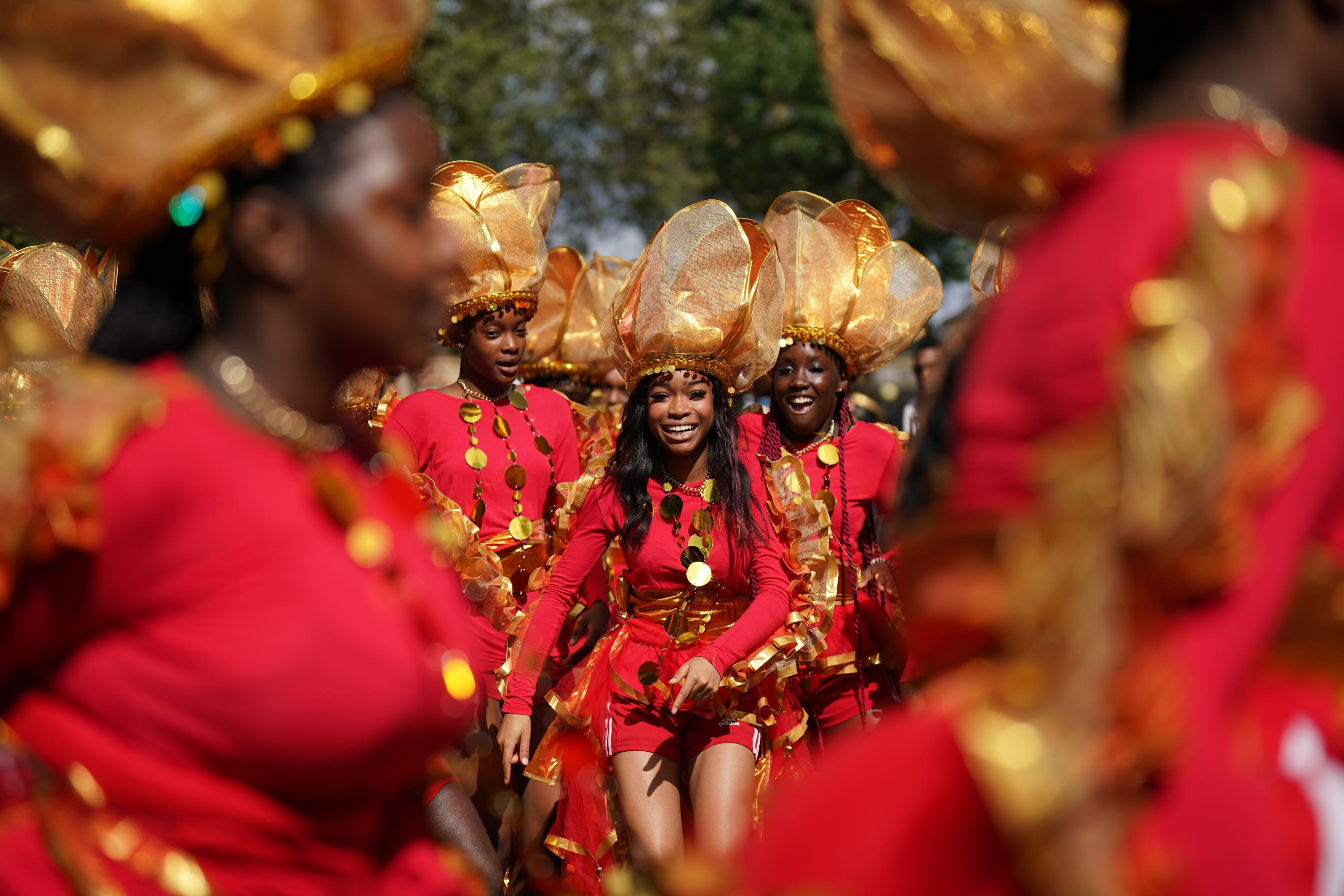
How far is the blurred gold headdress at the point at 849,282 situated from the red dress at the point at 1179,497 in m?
5.63

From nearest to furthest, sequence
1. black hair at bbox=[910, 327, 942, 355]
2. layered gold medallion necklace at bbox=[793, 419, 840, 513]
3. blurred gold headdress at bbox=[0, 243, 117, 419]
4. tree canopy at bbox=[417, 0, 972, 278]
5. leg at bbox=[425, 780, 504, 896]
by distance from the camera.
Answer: leg at bbox=[425, 780, 504, 896]
blurred gold headdress at bbox=[0, 243, 117, 419]
layered gold medallion necklace at bbox=[793, 419, 840, 513]
black hair at bbox=[910, 327, 942, 355]
tree canopy at bbox=[417, 0, 972, 278]

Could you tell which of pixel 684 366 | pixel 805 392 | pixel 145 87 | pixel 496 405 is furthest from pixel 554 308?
pixel 145 87

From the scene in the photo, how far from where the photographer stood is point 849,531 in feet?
21.3

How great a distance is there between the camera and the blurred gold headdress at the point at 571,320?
958 cm

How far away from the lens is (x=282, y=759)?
5.54 feet

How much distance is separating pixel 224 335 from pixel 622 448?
4.26m

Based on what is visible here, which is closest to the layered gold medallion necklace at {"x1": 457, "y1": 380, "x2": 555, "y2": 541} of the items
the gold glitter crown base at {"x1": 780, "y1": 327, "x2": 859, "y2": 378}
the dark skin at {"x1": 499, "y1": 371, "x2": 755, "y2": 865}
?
the gold glitter crown base at {"x1": 780, "y1": 327, "x2": 859, "y2": 378}

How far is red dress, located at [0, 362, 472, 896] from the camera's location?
1.66 meters

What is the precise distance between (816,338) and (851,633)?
1585 millimetres

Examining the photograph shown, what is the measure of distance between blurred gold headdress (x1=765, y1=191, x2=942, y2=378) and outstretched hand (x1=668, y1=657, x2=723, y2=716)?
228 centimetres

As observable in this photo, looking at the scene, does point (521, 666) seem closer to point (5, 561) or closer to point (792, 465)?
point (792, 465)

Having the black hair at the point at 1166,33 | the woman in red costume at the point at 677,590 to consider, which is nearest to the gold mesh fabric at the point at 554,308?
the woman in red costume at the point at 677,590

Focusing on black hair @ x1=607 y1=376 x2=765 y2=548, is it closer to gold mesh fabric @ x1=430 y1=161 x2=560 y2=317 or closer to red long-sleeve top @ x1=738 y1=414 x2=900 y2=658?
red long-sleeve top @ x1=738 y1=414 x2=900 y2=658

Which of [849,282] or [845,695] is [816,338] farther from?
[845,695]
